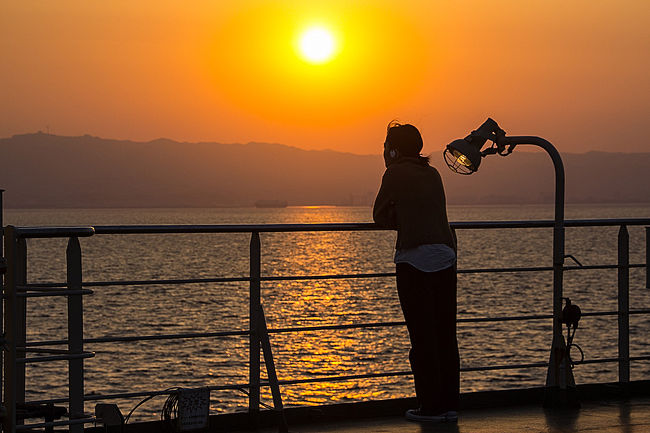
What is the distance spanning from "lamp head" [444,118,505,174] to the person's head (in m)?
0.40

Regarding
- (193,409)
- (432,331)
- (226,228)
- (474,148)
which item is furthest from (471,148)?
(193,409)

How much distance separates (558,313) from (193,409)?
85.8 inches

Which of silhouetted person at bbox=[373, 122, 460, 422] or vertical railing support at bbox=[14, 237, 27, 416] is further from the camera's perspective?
silhouetted person at bbox=[373, 122, 460, 422]

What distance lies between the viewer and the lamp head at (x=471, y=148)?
5918mm

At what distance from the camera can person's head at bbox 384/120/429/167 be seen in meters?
5.56

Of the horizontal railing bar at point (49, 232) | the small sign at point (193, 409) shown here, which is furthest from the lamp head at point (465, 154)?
the horizontal railing bar at point (49, 232)

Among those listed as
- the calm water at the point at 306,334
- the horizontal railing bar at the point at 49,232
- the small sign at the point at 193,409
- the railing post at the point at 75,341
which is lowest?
the calm water at the point at 306,334

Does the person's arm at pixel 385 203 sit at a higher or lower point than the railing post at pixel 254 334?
higher

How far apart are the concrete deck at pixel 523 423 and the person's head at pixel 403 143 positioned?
1361 mm

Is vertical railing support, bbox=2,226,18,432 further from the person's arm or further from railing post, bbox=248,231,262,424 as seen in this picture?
the person's arm

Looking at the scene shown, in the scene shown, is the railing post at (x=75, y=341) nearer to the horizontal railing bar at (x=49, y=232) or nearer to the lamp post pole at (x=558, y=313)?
the horizontal railing bar at (x=49, y=232)

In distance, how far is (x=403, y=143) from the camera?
5559 millimetres

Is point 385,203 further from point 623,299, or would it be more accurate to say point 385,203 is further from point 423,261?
point 623,299

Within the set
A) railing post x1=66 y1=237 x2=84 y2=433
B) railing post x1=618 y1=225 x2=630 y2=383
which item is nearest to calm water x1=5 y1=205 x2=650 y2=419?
railing post x1=618 y1=225 x2=630 y2=383
